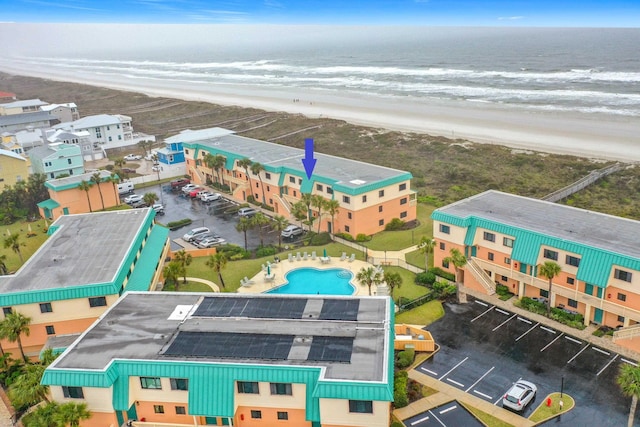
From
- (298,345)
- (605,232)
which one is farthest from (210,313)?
(605,232)

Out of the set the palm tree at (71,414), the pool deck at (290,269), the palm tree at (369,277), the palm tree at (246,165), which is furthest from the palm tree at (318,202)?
the palm tree at (71,414)

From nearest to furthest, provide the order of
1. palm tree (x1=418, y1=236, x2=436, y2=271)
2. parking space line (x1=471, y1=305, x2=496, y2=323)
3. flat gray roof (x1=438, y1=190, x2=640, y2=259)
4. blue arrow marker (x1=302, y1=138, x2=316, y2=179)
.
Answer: flat gray roof (x1=438, y1=190, x2=640, y2=259)
parking space line (x1=471, y1=305, x2=496, y2=323)
palm tree (x1=418, y1=236, x2=436, y2=271)
blue arrow marker (x1=302, y1=138, x2=316, y2=179)

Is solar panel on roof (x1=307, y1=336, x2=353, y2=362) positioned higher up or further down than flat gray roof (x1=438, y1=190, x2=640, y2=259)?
further down

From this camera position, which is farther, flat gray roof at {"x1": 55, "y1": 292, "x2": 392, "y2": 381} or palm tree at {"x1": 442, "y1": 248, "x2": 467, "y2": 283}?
palm tree at {"x1": 442, "y1": 248, "x2": 467, "y2": 283}

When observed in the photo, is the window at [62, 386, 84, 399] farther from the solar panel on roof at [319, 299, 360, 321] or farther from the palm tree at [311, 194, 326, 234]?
the palm tree at [311, 194, 326, 234]

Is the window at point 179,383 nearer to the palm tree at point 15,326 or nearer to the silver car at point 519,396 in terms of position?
the palm tree at point 15,326

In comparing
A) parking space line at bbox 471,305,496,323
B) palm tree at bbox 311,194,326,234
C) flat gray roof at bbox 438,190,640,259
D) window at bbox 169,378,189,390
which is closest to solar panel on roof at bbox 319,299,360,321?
window at bbox 169,378,189,390

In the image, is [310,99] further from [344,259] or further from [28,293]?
[28,293]

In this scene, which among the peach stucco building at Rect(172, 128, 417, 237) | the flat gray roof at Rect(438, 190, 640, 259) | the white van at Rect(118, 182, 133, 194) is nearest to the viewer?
the flat gray roof at Rect(438, 190, 640, 259)

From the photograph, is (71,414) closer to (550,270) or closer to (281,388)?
(281,388)
